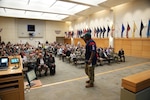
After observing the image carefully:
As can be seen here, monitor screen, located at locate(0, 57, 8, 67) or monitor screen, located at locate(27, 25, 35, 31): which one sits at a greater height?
monitor screen, located at locate(27, 25, 35, 31)

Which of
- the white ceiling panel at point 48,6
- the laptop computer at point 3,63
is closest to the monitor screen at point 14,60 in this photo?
the laptop computer at point 3,63

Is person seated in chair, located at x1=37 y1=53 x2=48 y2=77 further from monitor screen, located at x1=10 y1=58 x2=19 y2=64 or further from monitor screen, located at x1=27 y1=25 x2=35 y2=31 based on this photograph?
monitor screen, located at x1=27 y1=25 x2=35 y2=31

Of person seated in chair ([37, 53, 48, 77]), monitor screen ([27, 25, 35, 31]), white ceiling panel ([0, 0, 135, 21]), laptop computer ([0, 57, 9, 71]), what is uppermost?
white ceiling panel ([0, 0, 135, 21])

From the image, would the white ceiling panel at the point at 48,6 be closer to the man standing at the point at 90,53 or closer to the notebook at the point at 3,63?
the man standing at the point at 90,53

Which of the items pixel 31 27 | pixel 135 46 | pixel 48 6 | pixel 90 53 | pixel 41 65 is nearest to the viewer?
pixel 90 53

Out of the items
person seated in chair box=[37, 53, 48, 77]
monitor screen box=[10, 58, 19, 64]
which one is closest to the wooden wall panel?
person seated in chair box=[37, 53, 48, 77]

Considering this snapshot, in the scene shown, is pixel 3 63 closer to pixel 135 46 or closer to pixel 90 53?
pixel 90 53

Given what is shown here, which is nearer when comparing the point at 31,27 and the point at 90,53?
the point at 90,53

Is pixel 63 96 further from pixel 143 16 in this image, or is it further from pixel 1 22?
pixel 1 22

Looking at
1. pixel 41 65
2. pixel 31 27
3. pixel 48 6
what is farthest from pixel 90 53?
pixel 31 27

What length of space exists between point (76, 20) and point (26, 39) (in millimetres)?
8924

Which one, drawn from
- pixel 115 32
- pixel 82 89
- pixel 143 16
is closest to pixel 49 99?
pixel 82 89

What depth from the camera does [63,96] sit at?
3021 mm

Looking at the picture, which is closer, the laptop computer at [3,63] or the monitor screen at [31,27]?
the laptop computer at [3,63]
